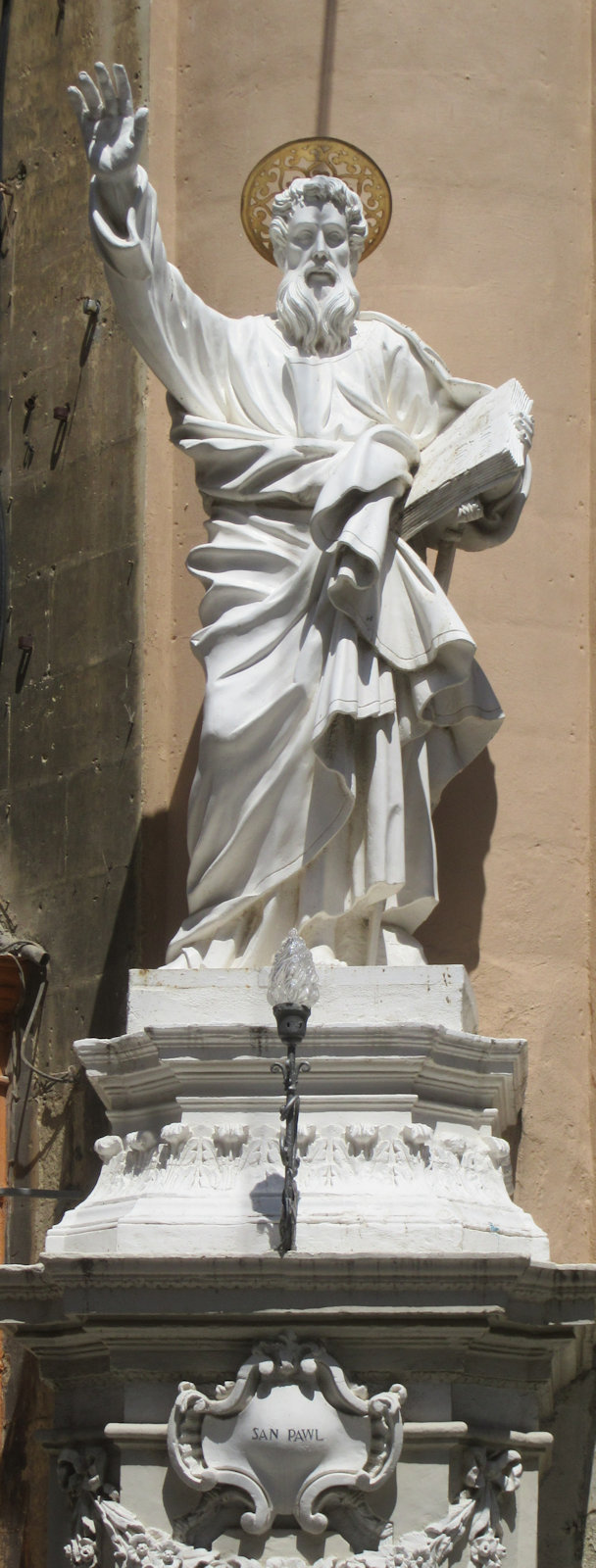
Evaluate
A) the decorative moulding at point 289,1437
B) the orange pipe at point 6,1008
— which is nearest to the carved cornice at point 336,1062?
the decorative moulding at point 289,1437

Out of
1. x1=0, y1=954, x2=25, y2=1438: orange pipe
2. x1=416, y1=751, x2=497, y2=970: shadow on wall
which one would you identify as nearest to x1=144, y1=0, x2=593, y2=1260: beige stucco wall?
x1=416, y1=751, x2=497, y2=970: shadow on wall

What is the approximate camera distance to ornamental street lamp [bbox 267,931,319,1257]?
207 inches

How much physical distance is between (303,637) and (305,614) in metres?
0.06

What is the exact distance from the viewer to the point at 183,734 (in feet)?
23.7

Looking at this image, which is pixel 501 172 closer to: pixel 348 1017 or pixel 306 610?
pixel 306 610

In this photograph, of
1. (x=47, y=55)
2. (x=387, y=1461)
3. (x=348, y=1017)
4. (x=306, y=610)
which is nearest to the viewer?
(x=387, y=1461)

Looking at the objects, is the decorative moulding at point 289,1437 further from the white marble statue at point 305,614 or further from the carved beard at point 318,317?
the carved beard at point 318,317

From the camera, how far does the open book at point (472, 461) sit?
6.03m

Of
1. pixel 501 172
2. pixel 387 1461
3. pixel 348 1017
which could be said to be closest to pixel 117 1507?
pixel 387 1461

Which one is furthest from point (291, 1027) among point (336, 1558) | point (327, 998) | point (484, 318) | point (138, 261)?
point (484, 318)

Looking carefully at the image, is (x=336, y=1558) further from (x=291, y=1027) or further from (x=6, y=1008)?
(x=6, y=1008)

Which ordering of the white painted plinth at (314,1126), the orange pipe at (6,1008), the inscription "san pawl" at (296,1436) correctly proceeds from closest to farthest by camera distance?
the inscription "san pawl" at (296,1436)
the white painted plinth at (314,1126)
the orange pipe at (6,1008)

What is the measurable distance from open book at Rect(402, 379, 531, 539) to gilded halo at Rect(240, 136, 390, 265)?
30.8 inches

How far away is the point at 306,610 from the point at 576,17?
2550 millimetres
